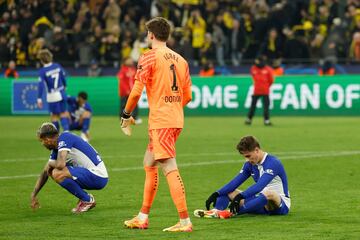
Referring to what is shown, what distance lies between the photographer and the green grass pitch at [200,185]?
11.1 metres

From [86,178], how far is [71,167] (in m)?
0.22

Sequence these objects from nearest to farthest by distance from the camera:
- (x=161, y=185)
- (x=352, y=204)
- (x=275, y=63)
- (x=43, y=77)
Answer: (x=352, y=204), (x=161, y=185), (x=43, y=77), (x=275, y=63)

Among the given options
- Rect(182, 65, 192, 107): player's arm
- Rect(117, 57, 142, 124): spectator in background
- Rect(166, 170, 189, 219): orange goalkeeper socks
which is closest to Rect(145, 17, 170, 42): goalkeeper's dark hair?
Rect(182, 65, 192, 107): player's arm

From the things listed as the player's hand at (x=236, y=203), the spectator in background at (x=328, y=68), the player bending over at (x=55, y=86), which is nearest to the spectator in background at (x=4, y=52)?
the spectator in background at (x=328, y=68)

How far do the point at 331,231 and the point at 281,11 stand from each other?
23911 mm

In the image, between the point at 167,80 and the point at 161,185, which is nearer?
the point at 167,80

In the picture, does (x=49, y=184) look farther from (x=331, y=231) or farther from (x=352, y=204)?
(x=331, y=231)

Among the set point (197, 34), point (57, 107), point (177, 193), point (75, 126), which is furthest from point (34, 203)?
point (197, 34)

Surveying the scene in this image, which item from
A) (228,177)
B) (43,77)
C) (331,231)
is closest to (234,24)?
(43,77)

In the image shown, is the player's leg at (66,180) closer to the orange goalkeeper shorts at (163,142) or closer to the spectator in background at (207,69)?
the orange goalkeeper shorts at (163,142)

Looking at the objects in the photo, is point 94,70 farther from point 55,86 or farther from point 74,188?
point 74,188

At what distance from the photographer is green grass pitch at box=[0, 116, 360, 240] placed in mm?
11117

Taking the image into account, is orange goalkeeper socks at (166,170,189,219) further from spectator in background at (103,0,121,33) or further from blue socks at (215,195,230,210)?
spectator in background at (103,0,121,33)

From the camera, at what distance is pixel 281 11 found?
3438 cm
